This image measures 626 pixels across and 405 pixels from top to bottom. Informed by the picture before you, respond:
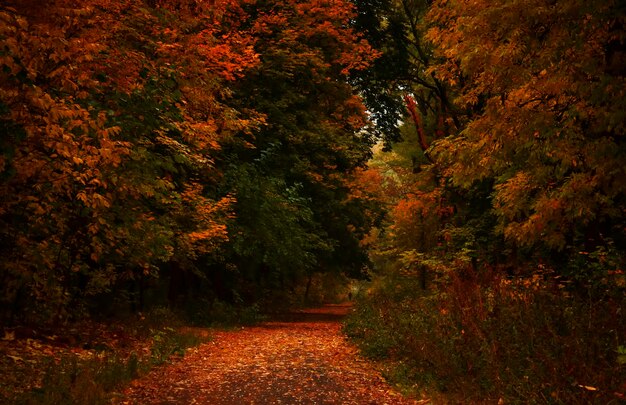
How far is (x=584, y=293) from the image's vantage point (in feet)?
28.0

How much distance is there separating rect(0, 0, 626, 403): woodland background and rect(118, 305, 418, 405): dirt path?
2.59 ft

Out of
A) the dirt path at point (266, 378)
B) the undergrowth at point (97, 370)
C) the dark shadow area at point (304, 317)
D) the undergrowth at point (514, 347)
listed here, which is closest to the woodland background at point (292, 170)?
the undergrowth at point (514, 347)

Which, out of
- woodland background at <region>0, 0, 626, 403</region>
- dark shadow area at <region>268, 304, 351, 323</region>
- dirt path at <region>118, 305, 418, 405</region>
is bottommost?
dirt path at <region>118, 305, 418, 405</region>

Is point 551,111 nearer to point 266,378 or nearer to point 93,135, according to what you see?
point 266,378

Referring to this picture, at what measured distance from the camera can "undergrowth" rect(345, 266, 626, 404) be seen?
18.5ft

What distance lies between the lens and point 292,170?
826 inches

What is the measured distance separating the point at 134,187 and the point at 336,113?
1587cm

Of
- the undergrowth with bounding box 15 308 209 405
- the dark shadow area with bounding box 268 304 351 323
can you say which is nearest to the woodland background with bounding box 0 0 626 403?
the undergrowth with bounding box 15 308 209 405

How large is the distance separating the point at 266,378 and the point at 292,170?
12567mm

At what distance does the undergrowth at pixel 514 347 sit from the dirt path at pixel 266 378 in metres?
0.76

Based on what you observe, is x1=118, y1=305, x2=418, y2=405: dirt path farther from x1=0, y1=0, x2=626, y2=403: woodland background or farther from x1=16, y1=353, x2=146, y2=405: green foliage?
x1=0, y1=0, x2=626, y2=403: woodland background

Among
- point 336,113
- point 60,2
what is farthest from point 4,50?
point 336,113

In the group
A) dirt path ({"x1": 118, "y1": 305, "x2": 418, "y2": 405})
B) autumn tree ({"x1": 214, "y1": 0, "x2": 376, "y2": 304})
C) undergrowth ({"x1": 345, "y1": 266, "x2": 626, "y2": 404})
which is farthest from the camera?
autumn tree ({"x1": 214, "y1": 0, "x2": 376, "y2": 304})

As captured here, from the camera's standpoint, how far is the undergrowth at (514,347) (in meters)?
5.63
